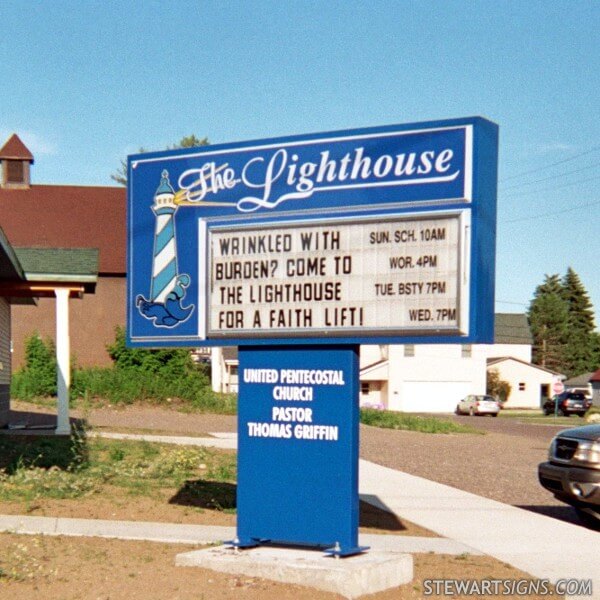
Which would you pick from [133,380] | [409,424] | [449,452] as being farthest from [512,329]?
[449,452]

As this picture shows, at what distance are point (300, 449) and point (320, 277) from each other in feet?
5.17

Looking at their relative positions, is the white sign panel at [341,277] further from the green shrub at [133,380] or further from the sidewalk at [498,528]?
the green shrub at [133,380]

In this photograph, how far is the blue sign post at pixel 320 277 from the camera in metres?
9.62

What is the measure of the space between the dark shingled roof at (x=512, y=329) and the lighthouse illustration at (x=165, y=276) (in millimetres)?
88676

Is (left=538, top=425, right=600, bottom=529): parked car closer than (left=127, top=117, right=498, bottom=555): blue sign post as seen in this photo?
No

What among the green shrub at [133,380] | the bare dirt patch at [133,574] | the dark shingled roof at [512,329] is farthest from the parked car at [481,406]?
the bare dirt patch at [133,574]

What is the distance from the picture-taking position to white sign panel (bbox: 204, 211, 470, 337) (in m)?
9.59

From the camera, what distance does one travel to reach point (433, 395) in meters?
79.1

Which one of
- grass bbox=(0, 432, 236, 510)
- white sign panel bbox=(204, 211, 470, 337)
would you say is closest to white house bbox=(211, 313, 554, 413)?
grass bbox=(0, 432, 236, 510)

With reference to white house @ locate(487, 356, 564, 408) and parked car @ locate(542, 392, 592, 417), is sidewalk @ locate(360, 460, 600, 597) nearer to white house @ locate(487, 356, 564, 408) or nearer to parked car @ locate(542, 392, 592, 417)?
parked car @ locate(542, 392, 592, 417)

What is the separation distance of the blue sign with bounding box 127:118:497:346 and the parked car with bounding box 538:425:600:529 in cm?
483

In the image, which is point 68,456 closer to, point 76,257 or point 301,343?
point 76,257

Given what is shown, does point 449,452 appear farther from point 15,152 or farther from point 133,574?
point 15,152

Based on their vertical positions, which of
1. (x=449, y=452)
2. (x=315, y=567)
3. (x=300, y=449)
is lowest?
(x=449, y=452)
